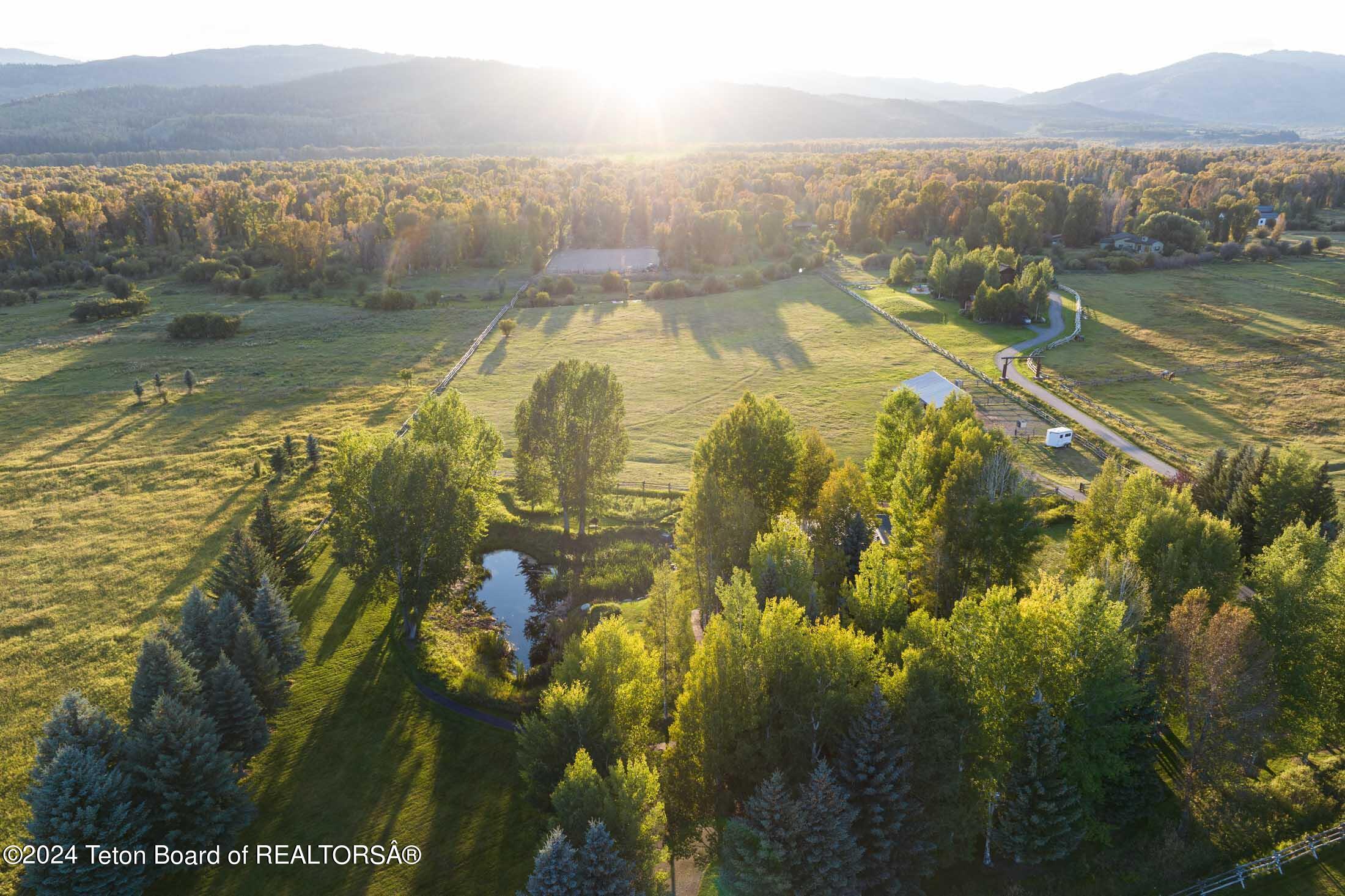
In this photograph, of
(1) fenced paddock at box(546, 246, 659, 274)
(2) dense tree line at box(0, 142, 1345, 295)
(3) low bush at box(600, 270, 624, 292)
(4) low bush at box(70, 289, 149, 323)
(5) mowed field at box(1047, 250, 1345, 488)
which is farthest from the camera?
(1) fenced paddock at box(546, 246, 659, 274)

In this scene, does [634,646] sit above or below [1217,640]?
below

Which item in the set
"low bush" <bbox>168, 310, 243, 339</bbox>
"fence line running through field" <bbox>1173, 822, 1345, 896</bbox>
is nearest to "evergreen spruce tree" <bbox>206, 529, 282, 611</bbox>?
"fence line running through field" <bbox>1173, 822, 1345, 896</bbox>

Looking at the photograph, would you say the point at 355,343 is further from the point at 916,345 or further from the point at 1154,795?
the point at 1154,795

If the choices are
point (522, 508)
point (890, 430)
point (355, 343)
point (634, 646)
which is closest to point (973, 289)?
point (890, 430)

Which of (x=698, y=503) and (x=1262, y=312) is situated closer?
(x=698, y=503)

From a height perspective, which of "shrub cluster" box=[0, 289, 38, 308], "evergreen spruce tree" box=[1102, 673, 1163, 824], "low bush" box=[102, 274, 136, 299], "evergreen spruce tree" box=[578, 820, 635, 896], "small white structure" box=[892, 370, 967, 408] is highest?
"low bush" box=[102, 274, 136, 299]

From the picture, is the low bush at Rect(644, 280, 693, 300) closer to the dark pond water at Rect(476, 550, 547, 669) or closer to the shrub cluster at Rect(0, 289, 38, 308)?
the dark pond water at Rect(476, 550, 547, 669)

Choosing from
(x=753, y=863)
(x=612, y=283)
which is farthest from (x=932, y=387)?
(x=612, y=283)
